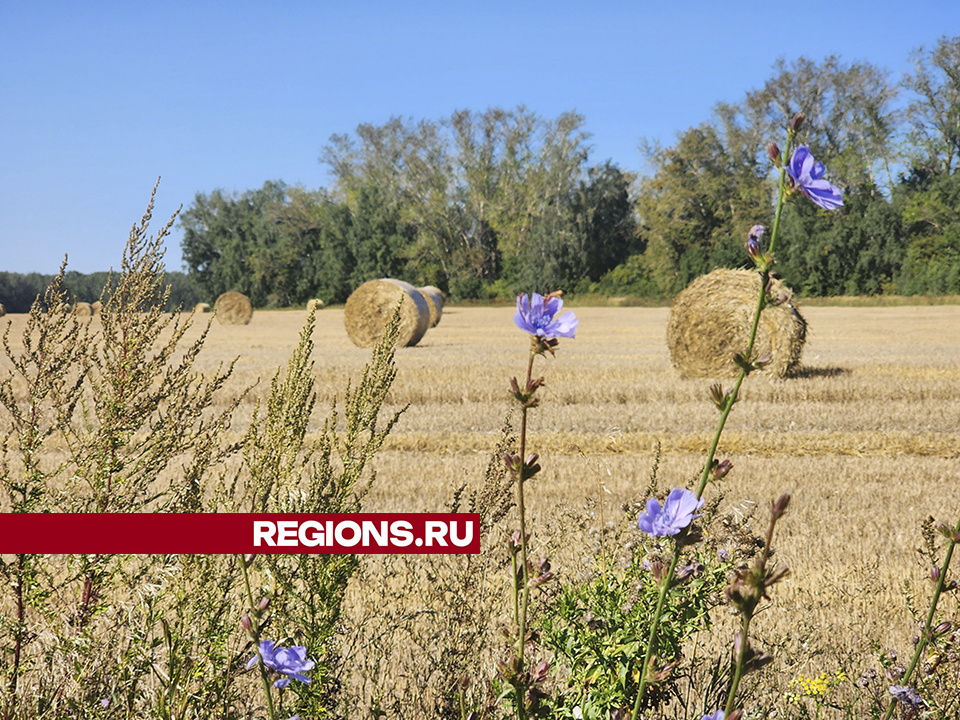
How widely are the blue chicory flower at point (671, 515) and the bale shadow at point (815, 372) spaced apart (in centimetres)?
1235

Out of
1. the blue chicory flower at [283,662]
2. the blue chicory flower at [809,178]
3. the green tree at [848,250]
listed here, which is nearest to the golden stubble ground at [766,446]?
the blue chicory flower at [283,662]

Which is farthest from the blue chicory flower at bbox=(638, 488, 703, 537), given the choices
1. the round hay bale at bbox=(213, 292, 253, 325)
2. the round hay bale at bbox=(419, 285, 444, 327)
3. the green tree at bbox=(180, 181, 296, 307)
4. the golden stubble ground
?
the green tree at bbox=(180, 181, 296, 307)

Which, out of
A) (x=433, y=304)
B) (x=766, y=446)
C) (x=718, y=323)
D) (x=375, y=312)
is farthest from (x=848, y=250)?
(x=766, y=446)

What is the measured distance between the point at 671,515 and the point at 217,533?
1186 millimetres

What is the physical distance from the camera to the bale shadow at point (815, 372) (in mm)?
13199

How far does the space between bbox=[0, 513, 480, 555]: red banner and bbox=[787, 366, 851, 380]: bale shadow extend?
11.9 m

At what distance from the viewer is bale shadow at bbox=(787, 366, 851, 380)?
1320 centimetres

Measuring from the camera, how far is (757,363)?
4.17 feet

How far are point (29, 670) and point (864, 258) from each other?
4772 centimetres

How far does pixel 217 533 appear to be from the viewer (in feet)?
6.72

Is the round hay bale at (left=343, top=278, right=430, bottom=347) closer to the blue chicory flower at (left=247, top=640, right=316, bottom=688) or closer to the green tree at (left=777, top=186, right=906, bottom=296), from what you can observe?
the blue chicory flower at (left=247, top=640, right=316, bottom=688)

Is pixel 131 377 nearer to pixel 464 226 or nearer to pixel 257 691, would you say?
pixel 257 691

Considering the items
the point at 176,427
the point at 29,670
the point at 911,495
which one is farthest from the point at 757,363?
the point at 911,495

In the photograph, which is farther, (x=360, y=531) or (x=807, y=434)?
(x=807, y=434)
